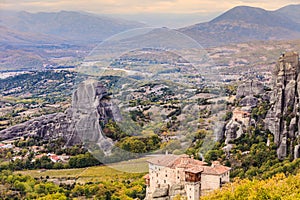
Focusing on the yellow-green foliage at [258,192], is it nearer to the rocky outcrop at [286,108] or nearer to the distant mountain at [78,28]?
the rocky outcrop at [286,108]

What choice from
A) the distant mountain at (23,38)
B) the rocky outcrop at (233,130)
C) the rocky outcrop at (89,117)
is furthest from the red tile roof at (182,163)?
the distant mountain at (23,38)

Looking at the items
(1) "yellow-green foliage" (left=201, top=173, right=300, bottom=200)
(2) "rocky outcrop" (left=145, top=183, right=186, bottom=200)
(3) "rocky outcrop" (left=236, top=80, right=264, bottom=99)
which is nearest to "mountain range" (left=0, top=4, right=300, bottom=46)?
(3) "rocky outcrop" (left=236, top=80, right=264, bottom=99)

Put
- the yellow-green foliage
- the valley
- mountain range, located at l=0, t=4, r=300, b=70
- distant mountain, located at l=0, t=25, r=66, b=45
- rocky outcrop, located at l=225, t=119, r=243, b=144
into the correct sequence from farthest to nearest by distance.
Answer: distant mountain, located at l=0, t=25, r=66, b=45 < mountain range, located at l=0, t=4, r=300, b=70 < rocky outcrop, located at l=225, t=119, r=243, b=144 < the valley < the yellow-green foliage

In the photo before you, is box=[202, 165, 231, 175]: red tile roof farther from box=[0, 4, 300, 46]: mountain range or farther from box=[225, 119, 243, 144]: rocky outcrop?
box=[0, 4, 300, 46]: mountain range

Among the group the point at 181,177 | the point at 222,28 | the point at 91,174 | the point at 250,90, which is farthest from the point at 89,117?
the point at 222,28

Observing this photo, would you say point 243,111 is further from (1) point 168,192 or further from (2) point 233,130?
(1) point 168,192

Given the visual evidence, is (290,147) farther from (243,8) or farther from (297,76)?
(243,8)
